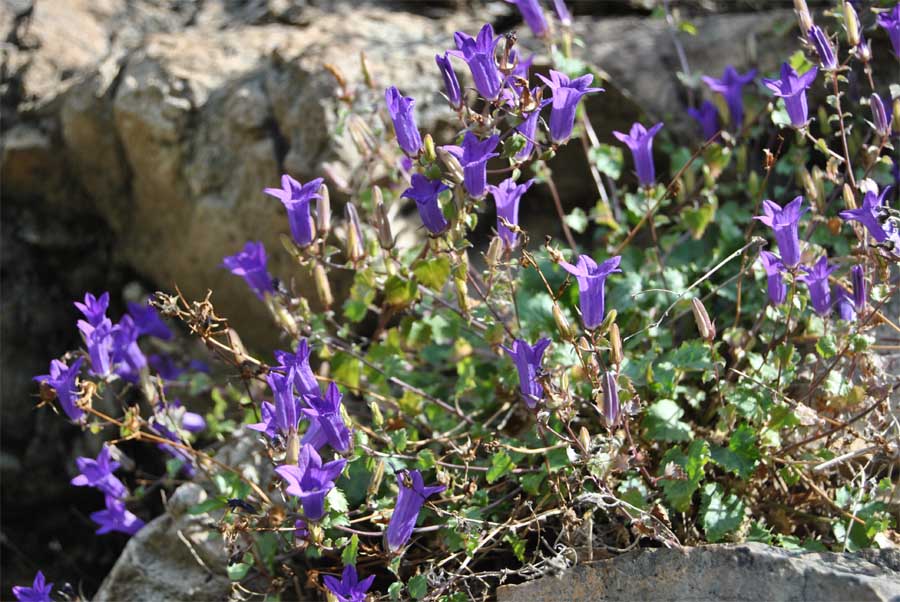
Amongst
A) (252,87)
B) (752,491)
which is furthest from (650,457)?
(252,87)

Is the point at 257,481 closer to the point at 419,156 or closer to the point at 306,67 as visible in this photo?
the point at 419,156

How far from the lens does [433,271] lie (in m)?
2.64

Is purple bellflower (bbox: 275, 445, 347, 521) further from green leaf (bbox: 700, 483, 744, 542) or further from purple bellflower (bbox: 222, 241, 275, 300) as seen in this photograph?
green leaf (bbox: 700, 483, 744, 542)

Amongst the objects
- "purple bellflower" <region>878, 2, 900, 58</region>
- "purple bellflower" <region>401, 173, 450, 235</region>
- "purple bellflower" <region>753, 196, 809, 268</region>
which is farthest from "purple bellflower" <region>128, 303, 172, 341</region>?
"purple bellflower" <region>878, 2, 900, 58</region>

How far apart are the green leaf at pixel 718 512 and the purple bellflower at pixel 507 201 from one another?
2.78 ft

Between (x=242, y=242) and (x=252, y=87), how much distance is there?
0.61 metres

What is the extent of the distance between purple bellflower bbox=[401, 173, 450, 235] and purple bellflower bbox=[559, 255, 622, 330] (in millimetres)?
335

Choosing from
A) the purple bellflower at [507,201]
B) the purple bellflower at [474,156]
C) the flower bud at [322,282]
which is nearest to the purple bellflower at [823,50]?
the purple bellflower at [507,201]

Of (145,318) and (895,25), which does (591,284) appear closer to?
(895,25)

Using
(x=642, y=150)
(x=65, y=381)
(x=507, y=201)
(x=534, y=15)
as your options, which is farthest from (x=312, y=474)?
(x=534, y=15)

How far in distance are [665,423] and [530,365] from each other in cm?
54

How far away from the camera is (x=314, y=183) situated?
7.83ft

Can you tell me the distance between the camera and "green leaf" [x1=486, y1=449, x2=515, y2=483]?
2.48 meters

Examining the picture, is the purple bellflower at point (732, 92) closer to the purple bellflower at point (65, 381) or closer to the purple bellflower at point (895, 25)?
Answer: the purple bellflower at point (895, 25)
